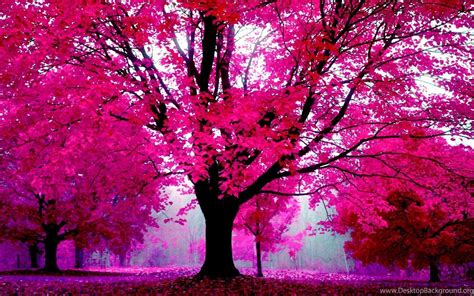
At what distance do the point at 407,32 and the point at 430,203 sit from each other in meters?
8.54

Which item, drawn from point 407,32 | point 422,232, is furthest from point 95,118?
point 422,232

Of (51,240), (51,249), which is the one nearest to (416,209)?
(51,240)

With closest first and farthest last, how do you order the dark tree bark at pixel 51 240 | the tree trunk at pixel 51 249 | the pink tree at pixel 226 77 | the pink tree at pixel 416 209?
the pink tree at pixel 226 77
the pink tree at pixel 416 209
the tree trunk at pixel 51 249
the dark tree bark at pixel 51 240

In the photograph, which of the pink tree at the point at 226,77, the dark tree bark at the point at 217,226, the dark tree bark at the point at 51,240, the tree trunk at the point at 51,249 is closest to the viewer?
the pink tree at the point at 226,77

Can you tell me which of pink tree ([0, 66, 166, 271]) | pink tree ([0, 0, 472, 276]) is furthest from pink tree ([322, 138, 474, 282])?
pink tree ([0, 66, 166, 271])

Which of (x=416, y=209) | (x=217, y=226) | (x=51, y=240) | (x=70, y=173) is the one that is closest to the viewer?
(x=70, y=173)

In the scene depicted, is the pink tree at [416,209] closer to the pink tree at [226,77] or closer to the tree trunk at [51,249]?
the pink tree at [226,77]

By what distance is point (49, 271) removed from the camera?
20.7 m

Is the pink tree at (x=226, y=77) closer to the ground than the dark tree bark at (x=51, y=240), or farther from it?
farther from it

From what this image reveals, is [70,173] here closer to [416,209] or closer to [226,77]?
[226,77]

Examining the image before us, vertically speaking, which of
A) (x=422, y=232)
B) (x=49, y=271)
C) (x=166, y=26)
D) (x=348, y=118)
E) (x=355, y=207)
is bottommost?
(x=49, y=271)

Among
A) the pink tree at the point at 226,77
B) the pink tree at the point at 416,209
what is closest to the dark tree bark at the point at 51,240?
the pink tree at the point at 226,77

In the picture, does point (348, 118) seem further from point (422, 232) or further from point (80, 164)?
point (80, 164)

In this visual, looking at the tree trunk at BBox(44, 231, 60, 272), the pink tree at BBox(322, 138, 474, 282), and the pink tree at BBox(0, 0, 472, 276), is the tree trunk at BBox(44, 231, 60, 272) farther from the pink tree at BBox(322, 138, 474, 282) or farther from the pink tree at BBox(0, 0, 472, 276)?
the pink tree at BBox(322, 138, 474, 282)
